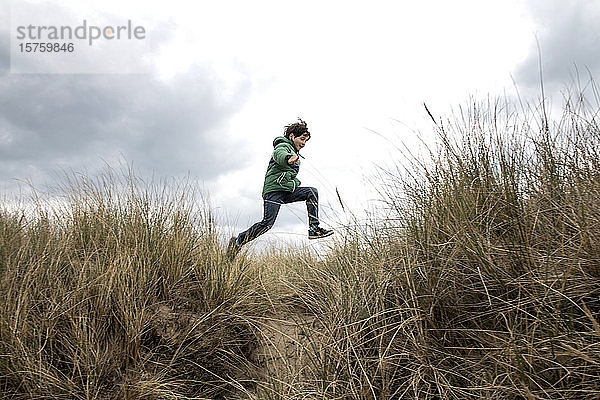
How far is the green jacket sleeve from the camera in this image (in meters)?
5.14

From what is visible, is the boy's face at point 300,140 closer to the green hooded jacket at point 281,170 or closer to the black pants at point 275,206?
the green hooded jacket at point 281,170

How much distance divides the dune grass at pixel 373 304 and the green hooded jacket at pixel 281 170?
4.59 ft

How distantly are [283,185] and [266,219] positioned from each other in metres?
0.47

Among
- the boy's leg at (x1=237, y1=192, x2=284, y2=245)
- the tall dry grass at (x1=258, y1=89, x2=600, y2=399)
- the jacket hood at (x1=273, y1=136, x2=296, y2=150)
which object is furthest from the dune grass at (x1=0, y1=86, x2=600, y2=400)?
the jacket hood at (x1=273, y1=136, x2=296, y2=150)

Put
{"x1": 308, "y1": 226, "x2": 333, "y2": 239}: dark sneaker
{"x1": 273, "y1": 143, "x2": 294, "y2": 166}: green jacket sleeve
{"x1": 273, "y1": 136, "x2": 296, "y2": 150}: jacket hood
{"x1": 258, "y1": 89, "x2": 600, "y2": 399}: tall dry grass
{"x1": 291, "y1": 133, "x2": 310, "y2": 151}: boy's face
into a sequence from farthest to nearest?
1. {"x1": 291, "y1": 133, "x2": 310, "y2": 151}: boy's face
2. {"x1": 273, "y1": 136, "x2": 296, "y2": 150}: jacket hood
3. {"x1": 273, "y1": 143, "x2": 294, "y2": 166}: green jacket sleeve
4. {"x1": 308, "y1": 226, "x2": 333, "y2": 239}: dark sneaker
5. {"x1": 258, "y1": 89, "x2": 600, "y2": 399}: tall dry grass

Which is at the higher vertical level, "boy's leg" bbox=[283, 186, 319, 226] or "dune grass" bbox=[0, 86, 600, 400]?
"boy's leg" bbox=[283, 186, 319, 226]

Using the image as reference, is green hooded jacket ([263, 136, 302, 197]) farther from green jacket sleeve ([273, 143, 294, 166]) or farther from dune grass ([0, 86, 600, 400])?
dune grass ([0, 86, 600, 400])

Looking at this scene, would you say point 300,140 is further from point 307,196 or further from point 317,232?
point 317,232

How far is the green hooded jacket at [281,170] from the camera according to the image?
204 inches

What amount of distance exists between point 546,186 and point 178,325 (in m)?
3.02

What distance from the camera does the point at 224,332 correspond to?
3607mm

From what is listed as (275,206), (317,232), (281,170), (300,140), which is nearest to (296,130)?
(300,140)

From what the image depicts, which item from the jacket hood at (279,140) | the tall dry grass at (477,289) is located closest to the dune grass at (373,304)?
the tall dry grass at (477,289)

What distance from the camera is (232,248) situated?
462cm
